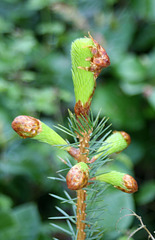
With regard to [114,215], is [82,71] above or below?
above

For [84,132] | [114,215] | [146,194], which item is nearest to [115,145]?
[84,132]

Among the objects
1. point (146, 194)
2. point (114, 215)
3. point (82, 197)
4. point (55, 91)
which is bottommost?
point (146, 194)

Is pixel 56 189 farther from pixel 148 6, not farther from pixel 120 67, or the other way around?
pixel 148 6

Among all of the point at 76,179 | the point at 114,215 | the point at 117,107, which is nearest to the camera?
the point at 76,179

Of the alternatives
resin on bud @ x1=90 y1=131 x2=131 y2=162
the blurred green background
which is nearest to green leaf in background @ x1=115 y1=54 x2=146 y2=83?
the blurred green background

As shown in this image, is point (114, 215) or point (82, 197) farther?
point (114, 215)

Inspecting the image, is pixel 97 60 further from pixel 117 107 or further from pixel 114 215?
pixel 117 107

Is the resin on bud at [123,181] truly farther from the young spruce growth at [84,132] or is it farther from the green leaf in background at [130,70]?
the green leaf in background at [130,70]

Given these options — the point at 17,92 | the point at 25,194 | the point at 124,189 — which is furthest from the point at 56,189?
the point at 124,189

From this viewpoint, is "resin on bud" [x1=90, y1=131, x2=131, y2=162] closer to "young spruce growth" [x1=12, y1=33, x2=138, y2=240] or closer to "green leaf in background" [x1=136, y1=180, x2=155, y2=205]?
"young spruce growth" [x1=12, y1=33, x2=138, y2=240]
